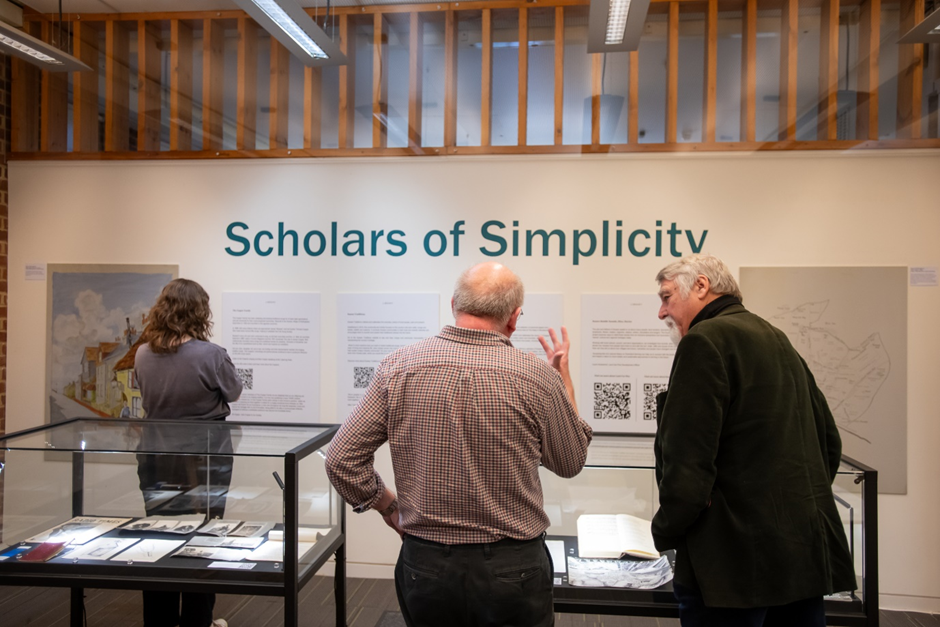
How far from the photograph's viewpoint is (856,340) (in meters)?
3.84

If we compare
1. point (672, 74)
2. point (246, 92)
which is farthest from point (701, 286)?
point (246, 92)

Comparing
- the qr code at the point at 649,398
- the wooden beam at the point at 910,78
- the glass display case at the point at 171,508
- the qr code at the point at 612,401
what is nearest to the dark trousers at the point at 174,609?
the glass display case at the point at 171,508

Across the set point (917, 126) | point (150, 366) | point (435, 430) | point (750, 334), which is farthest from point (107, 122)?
point (917, 126)

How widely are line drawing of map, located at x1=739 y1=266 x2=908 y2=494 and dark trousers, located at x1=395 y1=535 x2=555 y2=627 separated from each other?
8.94ft

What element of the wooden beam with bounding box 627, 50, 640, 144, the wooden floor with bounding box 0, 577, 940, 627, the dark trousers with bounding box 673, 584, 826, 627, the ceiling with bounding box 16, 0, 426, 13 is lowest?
the wooden floor with bounding box 0, 577, 940, 627

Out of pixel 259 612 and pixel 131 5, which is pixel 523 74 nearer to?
pixel 131 5

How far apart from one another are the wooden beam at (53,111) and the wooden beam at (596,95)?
11.6ft

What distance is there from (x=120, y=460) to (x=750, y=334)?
2276mm

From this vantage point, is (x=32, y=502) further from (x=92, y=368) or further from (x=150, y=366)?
(x=92, y=368)

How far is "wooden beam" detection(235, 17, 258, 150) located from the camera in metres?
4.32

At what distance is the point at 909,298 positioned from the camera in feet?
12.5

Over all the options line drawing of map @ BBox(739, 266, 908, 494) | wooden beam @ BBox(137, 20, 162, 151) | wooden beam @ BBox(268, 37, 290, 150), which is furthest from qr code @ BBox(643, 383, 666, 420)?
wooden beam @ BBox(137, 20, 162, 151)

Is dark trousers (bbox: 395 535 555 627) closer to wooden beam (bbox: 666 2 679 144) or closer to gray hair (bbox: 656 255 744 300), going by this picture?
gray hair (bbox: 656 255 744 300)

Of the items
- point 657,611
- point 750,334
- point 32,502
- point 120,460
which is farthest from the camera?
point 32,502
